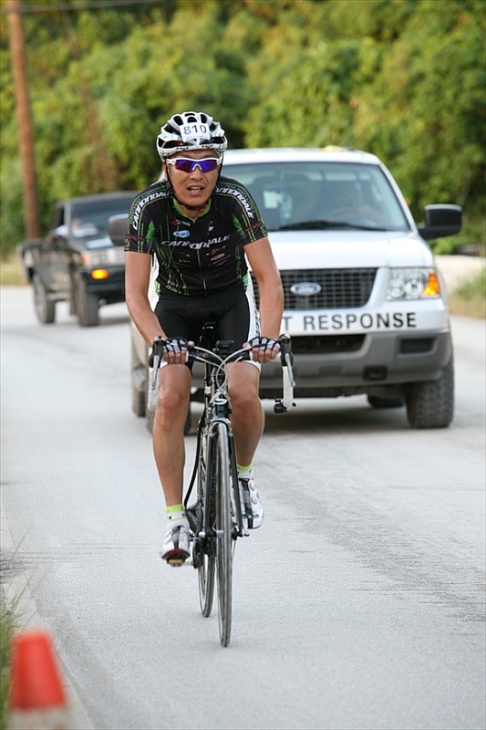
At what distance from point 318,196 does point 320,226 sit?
33 cm

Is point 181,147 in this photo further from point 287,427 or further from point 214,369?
point 287,427

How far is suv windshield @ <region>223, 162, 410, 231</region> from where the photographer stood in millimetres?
12898

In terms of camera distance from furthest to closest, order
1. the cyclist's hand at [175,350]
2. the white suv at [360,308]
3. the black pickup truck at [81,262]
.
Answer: the black pickup truck at [81,262] → the white suv at [360,308] → the cyclist's hand at [175,350]

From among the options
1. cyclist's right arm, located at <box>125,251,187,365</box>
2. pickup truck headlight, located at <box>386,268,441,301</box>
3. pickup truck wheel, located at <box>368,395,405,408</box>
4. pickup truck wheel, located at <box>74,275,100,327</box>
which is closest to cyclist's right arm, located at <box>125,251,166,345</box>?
cyclist's right arm, located at <box>125,251,187,365</box>

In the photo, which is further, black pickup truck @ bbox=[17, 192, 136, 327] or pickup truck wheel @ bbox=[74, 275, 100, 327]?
pickup truck wheel @ bbox=[74, 275, 100, 327]

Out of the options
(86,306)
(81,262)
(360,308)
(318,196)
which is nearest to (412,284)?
(360,308)

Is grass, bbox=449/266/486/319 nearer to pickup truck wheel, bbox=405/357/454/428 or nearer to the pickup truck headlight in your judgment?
pickup truck wheel, bbox=405/357/454/428

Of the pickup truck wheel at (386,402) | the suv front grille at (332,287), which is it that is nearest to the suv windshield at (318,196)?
the suv front grille at (332,287)

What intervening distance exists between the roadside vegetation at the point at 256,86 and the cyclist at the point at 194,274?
78.1 ft

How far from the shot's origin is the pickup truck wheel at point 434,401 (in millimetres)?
12352

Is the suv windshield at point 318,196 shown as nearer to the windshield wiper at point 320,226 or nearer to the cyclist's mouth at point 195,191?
the windshield wiper at point 320,226

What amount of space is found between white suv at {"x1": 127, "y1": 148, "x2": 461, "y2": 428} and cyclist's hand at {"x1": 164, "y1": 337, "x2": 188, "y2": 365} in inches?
203

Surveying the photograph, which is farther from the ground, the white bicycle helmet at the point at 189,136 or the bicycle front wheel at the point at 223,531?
the white bicycle helmet at the point at 189,136

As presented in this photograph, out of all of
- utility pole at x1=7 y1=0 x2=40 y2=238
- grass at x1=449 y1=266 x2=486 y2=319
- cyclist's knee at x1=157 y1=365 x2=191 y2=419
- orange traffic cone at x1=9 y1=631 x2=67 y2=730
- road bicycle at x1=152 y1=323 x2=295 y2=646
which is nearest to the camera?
orange traffic cone at x1=9 y1=631 x2=67 y2=730
